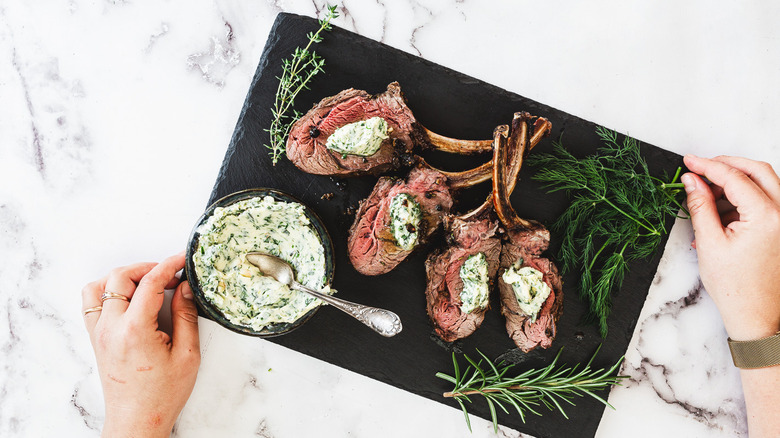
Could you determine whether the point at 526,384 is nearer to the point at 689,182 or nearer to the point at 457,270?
the point at 457,270

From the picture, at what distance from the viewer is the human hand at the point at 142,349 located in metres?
2.21

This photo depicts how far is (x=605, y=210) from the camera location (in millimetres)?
2428

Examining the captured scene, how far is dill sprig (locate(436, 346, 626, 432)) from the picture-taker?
2.41 meters

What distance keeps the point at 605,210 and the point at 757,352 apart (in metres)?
1.01

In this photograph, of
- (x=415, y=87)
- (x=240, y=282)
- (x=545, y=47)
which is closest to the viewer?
(x=240, y=282)

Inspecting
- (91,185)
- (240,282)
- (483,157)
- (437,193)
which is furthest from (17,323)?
(483,157)

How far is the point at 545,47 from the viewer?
2627 millimetres

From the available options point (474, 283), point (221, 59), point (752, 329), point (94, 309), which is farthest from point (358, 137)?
point (752, 329)

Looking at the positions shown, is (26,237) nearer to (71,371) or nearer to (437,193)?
(71,371)

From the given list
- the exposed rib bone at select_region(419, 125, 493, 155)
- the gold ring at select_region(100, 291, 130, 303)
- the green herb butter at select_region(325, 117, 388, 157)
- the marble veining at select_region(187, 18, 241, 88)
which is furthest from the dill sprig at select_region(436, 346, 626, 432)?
the marble veining at select_region(187, 18, 241, 88)

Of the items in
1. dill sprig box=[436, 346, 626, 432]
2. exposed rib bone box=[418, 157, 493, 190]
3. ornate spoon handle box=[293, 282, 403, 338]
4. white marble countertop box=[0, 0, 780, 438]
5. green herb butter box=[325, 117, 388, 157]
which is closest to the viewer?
ornate spoon handle box=[293, 282, 403, 338]

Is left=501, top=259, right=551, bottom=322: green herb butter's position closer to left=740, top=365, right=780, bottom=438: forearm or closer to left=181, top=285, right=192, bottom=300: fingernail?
left=740, top=365, right=780, bottom=438: forearm

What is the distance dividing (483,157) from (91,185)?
1936mm

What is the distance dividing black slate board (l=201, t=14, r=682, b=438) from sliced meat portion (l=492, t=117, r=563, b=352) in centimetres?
16
